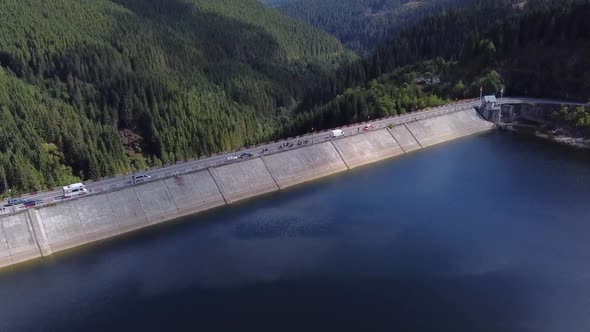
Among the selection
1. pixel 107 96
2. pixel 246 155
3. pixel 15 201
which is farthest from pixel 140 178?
pixel 107 96

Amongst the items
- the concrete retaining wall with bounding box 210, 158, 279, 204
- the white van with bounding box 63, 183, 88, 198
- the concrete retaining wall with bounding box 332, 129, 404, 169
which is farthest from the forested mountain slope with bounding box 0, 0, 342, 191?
the concrete retaining wall with bounding box 332, 129, 404, 169

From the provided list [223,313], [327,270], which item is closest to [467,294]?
[327,270]

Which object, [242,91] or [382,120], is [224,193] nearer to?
[382,120]

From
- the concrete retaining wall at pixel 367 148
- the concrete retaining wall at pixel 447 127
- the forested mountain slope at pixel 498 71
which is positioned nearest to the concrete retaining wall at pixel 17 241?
the concrete retaining wall at pixel 367 148

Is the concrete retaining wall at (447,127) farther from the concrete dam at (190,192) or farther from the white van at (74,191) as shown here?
the white van at (74,191)

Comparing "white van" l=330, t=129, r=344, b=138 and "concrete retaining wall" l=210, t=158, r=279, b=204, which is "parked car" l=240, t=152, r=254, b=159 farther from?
"white van" l=330, t=129, r=344, b=138
